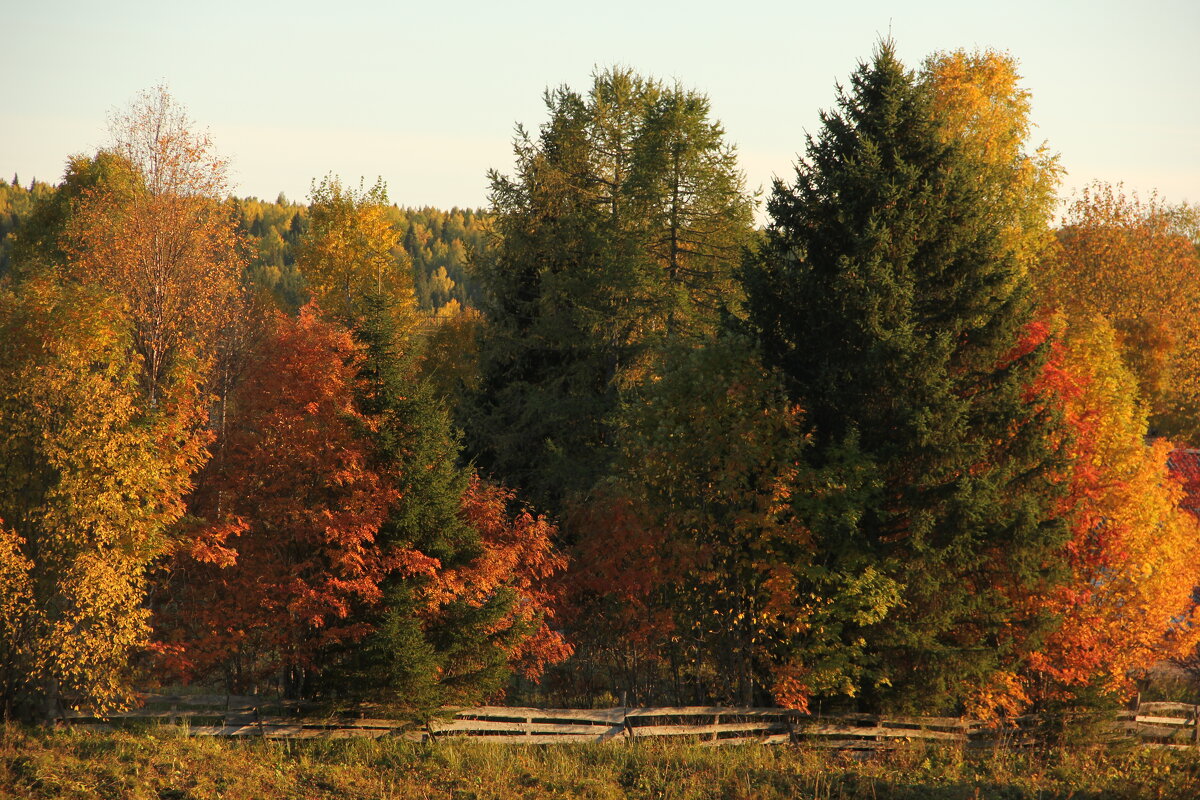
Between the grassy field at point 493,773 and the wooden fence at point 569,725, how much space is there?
1.69 feet

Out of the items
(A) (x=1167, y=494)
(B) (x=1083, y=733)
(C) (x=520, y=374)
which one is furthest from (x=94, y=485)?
(A) (x=1167, y=494)

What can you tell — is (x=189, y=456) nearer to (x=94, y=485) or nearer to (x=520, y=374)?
(x=94, y=485)

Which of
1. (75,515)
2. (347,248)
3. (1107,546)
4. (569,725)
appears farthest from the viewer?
(347,248)

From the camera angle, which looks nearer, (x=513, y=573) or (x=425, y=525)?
(x=425, y=525)

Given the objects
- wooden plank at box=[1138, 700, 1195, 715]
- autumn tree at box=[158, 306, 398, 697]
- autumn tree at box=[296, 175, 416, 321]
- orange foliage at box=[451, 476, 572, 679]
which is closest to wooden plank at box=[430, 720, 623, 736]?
orange foliage at box=[451, 476, 572, 679]

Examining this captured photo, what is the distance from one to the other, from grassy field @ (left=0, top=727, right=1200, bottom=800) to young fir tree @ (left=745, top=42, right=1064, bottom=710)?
7.55 ft

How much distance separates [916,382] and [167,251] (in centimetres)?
2179

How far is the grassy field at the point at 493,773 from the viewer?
60.2 feet

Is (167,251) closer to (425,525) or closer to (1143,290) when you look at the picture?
(425,525)

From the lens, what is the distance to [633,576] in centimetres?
2450

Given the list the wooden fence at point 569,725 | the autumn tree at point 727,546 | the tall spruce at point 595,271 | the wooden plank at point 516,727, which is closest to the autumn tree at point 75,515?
the wooden fence at point 569,725

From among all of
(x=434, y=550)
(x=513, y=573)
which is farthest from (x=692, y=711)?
(x=434, y=550)

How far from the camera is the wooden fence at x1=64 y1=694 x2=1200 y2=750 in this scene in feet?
70.0

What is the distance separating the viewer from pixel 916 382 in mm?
21344
